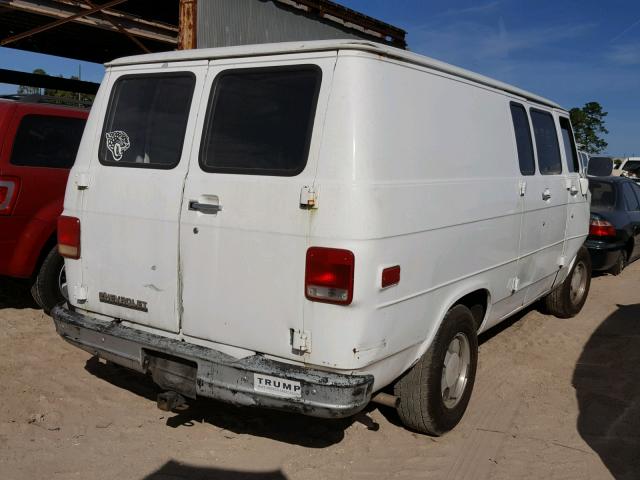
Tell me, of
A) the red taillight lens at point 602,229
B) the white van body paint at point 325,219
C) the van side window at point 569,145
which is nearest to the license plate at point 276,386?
the white van body paint at point 325,219

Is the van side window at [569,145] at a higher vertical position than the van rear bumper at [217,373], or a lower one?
higher

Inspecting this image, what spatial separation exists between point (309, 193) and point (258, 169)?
1.21 feet

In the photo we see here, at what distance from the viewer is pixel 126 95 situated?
12.1 ft

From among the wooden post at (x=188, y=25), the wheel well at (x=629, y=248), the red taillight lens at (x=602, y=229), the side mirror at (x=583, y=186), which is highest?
the wooden post at (x=188, y=25)

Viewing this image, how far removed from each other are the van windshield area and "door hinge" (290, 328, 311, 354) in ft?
22.9

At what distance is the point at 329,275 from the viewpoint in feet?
9.22

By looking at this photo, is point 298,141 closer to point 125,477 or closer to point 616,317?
point 125,477

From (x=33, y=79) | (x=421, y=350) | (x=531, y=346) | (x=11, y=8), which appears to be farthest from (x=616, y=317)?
(x=33, y=79)

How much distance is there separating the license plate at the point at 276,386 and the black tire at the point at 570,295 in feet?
13.8

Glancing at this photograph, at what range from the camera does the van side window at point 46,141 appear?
5254 mm

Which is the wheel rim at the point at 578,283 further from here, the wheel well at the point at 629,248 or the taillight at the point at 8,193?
the taillight at the point at 8,193

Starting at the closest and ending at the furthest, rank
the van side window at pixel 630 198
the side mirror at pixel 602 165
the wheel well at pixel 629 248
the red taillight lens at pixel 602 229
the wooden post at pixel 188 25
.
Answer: the side mirror at pixel 602 165
the wooden post at pixel 188 25
the red taillight lens at pixel 602 229
the wheel well at pixel 629 248
the van side window at pixel 630 198

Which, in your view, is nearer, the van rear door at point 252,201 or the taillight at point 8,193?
the van rear door at point 252,201

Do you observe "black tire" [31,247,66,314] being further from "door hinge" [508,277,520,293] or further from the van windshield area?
the van windshield area
